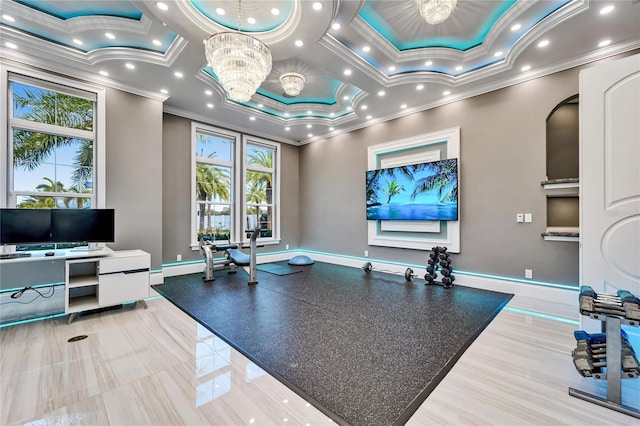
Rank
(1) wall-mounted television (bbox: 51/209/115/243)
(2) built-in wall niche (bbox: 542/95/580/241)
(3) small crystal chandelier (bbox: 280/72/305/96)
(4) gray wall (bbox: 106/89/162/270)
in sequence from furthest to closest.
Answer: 1. (3) small crystal chandelier (bbox: 280/72/305/96)
2. (4) gray wall (bbox: 106/89/162/270)
3. (2) built-in wall niche (bbox: 542/95/580/241)
4. (1) wall-mounted television (bbox: 51/209/115/243)

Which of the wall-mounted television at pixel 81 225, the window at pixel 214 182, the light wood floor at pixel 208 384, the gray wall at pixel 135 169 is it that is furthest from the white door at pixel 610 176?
the window at pixel 214 182

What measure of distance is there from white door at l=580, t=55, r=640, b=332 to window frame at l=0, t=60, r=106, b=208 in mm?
6022

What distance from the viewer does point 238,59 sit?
2713 millimetres

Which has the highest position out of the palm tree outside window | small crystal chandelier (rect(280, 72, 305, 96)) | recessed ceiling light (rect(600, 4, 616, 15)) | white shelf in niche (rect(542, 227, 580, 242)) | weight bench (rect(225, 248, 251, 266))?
small crystal chandelier (rect(280, 72, 305, 96))

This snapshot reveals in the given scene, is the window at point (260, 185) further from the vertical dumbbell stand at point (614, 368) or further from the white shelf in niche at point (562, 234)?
the vertical dumbbell stand at point (614, 368)

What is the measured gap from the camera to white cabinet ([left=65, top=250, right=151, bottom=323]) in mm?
3105

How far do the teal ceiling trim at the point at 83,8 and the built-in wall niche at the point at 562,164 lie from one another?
5643 millimetres

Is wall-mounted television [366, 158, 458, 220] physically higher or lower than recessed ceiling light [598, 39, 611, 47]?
lower

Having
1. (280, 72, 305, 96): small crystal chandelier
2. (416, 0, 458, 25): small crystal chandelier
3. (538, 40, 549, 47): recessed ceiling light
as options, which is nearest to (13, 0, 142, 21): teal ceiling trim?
(280, 72, 305, 96): small crystal chandelier

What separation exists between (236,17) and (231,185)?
3.66m

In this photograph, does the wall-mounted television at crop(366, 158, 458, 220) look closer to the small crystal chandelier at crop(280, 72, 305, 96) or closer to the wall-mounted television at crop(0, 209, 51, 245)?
the small crystal chandelier at crop(280, 72, 305, 96)

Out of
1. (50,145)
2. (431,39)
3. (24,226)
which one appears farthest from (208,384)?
(431,39)

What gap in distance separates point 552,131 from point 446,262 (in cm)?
251

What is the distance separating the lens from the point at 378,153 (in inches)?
227
